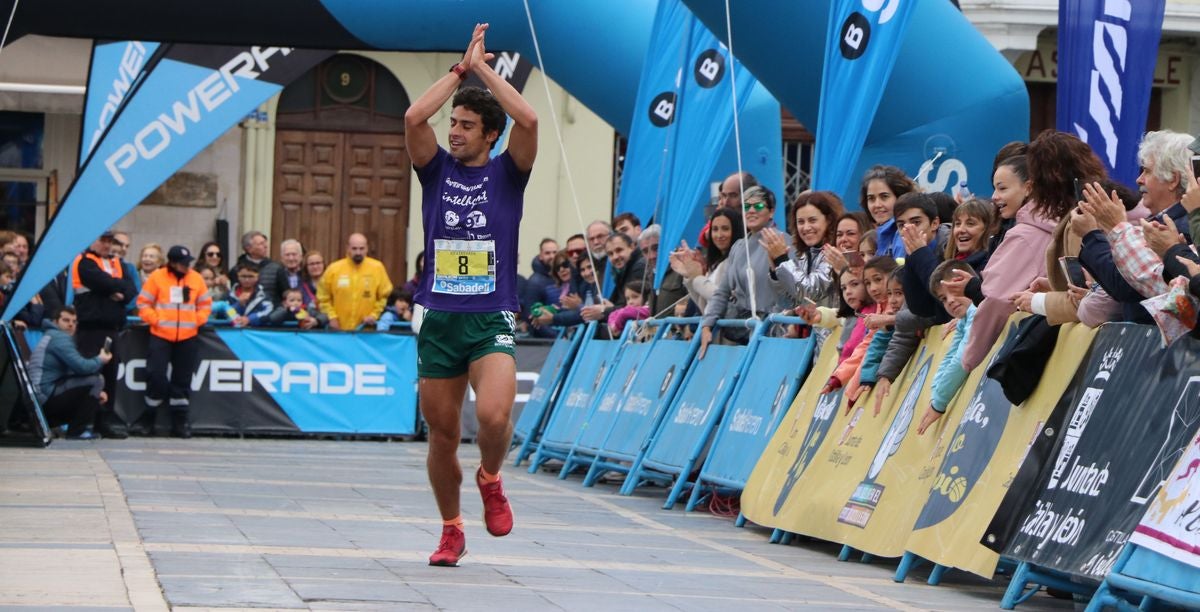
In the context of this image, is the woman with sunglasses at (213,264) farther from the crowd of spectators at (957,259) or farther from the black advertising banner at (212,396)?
the crowd of spectators at (957,259)

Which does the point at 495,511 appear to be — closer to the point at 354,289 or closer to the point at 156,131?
the point at 156,131

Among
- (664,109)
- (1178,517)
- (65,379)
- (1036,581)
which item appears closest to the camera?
(1178,517)

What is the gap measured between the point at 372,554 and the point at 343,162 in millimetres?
20026

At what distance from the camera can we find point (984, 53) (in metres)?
12.9

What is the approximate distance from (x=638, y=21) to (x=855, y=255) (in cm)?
679

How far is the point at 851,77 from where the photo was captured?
11.9m

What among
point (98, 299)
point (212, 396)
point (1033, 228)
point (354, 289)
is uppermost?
point (1033, 228)

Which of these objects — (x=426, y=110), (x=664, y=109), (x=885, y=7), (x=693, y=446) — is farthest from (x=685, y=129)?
(x=426, y=110)

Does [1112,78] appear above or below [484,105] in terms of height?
above

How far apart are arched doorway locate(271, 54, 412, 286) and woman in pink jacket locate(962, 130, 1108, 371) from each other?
19500 millimetres

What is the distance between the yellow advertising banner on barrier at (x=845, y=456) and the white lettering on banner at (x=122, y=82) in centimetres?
972

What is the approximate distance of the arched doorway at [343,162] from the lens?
27.5 m

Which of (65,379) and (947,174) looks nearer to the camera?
(947,174)

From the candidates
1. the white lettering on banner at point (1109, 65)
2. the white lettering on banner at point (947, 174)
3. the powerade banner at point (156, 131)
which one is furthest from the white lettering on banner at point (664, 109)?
the white lettering on banner at point (1109, 65)
